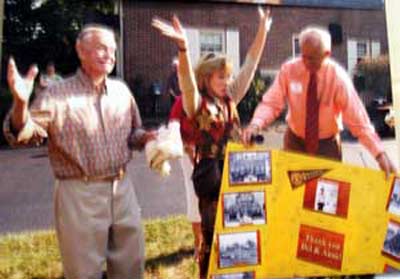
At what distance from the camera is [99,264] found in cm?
279

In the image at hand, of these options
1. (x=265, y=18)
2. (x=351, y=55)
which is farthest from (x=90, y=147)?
(x=351, y=55)

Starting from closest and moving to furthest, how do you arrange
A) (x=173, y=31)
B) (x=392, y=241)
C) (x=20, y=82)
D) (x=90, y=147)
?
(x=20, y=82) → (x=90, y=147) → (x=173, y=31) → (x=392, y=241)

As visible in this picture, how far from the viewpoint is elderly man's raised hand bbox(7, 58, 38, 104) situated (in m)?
2.55

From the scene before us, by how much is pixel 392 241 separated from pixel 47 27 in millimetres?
2235

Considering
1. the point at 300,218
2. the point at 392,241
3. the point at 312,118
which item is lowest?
the point at 392,241

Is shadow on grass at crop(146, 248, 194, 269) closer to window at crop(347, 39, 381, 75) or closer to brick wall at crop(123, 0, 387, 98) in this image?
brick wall at crop(123, 0, 387, 98)

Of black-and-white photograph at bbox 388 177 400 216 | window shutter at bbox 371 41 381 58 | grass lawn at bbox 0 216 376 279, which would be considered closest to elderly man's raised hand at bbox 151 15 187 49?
grass lawn at bbox 0 216 376 279

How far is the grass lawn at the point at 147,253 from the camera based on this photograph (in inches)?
111

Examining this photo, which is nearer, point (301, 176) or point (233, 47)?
point (233, 47)

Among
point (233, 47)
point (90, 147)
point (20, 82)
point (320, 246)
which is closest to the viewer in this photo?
point (20, 82)

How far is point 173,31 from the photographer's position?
286 centimetres

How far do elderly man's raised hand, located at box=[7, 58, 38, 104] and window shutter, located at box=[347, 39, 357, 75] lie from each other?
5.47 feet

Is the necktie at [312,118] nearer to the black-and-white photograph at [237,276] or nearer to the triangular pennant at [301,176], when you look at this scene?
the triangular pennant at [301,176]

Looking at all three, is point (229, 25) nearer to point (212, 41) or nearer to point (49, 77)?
point (212, 41)
